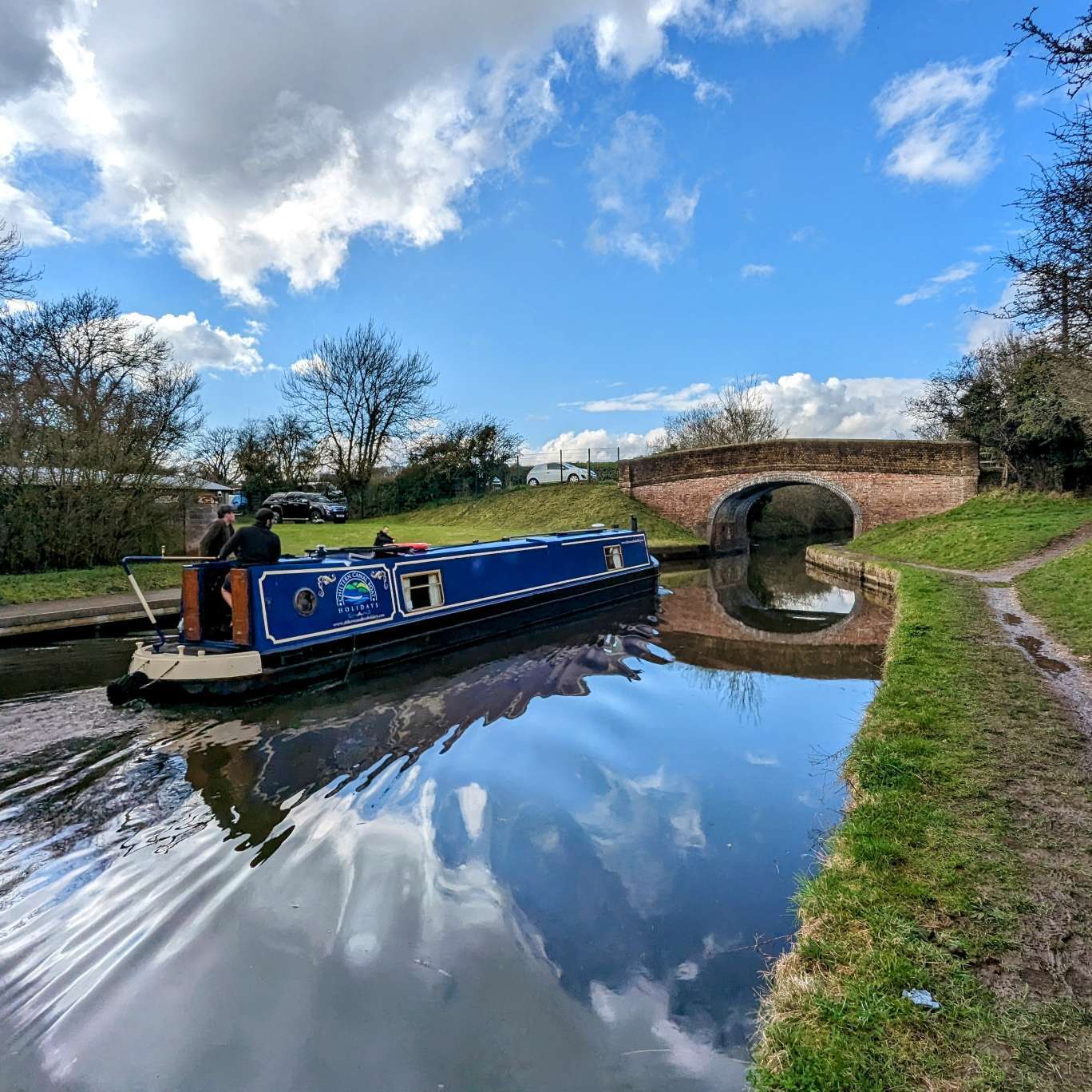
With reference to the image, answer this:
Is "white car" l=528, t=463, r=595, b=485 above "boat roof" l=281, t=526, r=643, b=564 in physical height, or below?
above

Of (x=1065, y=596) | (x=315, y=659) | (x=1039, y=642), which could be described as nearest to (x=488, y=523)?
(x=315, y=659)

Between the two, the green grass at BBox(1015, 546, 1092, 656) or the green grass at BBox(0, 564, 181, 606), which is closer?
the green grass at BBox(1015, 546, 1092, 656)

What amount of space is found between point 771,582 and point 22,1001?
569 inches

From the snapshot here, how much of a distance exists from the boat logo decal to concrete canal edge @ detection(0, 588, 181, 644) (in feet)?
12.3

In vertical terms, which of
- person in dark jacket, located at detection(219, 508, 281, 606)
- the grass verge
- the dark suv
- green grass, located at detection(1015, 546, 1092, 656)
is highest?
the dark suv

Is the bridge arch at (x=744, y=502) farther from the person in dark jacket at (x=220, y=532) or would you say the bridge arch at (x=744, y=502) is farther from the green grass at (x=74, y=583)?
the person in dark jacket at (x=220, y=532)

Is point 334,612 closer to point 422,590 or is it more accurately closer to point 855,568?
point 422,590

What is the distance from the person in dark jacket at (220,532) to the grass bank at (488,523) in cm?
439

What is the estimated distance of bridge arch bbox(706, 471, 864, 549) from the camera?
19.2m

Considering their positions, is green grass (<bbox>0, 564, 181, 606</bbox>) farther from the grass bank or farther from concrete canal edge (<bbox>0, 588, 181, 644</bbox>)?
concrete canal edge (<bbox>0, 588, 181, 644</bbox>)

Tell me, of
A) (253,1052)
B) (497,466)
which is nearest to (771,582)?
(253,1052)

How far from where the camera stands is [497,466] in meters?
28.7

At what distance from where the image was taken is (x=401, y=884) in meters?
2.95

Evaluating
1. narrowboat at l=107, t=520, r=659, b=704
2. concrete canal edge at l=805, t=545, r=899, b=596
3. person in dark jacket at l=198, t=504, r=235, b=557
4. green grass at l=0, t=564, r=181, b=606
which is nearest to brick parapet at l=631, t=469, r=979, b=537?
concrete canal edge at l=805, t=545, r=899, b=596
